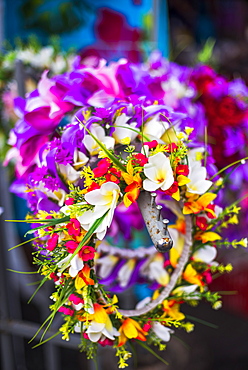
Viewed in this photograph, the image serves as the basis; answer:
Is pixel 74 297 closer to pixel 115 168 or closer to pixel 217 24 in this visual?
pixel 115 168

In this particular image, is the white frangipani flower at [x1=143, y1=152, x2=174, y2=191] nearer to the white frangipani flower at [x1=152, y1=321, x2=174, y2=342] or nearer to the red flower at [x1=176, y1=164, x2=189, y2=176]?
the red flower at [x1=176, y1=164, x2=189, y2=176]

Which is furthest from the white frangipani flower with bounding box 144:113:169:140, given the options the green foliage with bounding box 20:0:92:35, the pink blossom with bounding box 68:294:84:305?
the green foliage with bounding box 20:0:92:35

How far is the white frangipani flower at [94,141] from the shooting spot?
0.45 m

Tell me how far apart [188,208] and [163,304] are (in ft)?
0.42

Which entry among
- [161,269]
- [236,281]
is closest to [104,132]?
[161,269]

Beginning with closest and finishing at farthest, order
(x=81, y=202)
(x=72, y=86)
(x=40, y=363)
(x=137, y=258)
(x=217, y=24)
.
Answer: (x=81, y=202) < (x=72, y=86) < (x=137, y=258) < (x=40, y=363) < (x=217, y=24)

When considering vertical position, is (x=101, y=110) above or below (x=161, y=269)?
above

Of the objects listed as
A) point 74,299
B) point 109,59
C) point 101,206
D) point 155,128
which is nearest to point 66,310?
point 74,299

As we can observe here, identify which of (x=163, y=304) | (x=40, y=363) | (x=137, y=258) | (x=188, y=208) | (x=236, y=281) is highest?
(x=188, y=208)

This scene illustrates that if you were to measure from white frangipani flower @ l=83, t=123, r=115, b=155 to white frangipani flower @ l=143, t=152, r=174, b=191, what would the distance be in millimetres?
71

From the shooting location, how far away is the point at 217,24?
205cm

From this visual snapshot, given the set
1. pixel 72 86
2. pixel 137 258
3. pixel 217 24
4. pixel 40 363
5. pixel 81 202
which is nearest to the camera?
pixel 81 202

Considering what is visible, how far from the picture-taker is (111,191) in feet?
1.29

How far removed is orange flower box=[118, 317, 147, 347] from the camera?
1.46ft
